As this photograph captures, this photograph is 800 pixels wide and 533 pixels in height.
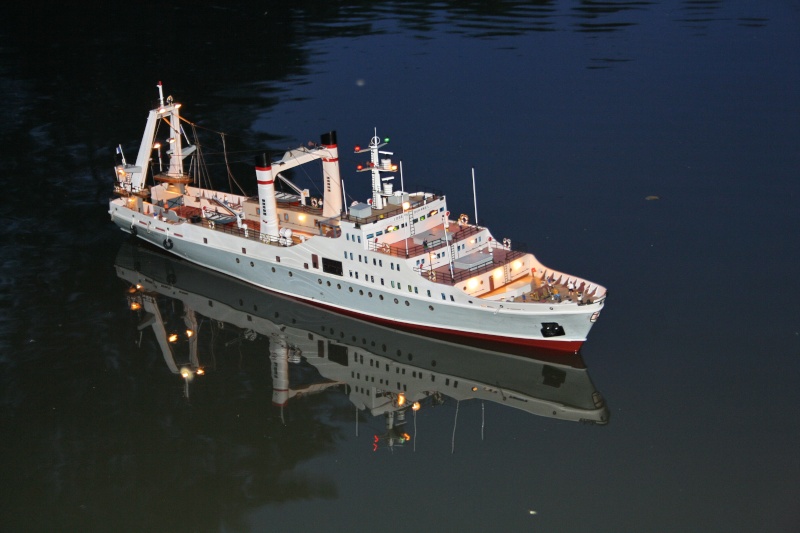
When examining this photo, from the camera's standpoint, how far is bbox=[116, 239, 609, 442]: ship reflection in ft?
163

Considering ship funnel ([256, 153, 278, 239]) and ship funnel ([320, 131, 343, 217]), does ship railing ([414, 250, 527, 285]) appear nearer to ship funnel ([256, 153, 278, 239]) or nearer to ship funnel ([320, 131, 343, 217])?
ship funnel ([320, 131, 343, 217])

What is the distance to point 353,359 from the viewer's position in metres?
54.5

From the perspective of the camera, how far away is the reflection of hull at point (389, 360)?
5000 centimetres

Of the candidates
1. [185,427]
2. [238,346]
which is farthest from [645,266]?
[185,427]

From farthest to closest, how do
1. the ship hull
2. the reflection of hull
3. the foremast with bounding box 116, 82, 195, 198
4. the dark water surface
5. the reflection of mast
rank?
the foremast with bounding box 116, 82, 195, 198 < the reflection of mast < the ship hull < the reflection of hull < the dark water surface

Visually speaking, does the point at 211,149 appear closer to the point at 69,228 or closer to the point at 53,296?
the point at 69,228

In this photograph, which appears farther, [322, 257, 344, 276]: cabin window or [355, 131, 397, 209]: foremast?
[322, 257, 344, 276]: cabin window

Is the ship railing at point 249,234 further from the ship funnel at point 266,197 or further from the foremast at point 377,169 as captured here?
the foremast at point 377,169

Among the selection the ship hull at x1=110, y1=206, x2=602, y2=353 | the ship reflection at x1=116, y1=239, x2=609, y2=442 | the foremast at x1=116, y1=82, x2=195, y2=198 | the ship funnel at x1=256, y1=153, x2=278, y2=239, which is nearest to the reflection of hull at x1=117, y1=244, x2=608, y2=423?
the ship reflection at x1=116, y1=239, x2=609, y2=442

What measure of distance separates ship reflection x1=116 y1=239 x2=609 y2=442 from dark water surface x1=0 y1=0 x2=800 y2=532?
7.1 inches

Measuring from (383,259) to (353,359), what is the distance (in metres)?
5.21

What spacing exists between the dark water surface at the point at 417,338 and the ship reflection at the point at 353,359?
0.59 feet

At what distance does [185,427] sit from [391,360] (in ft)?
36.3

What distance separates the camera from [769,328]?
175 feet
